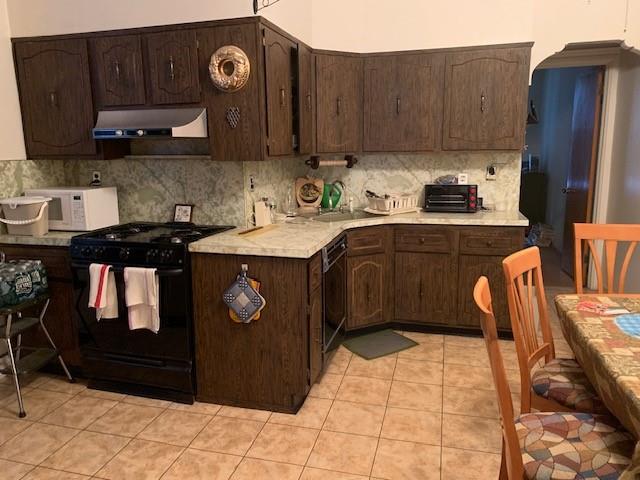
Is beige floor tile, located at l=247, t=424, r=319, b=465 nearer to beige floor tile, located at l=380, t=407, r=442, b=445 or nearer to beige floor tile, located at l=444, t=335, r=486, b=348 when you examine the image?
beige floor tile, located at l=380, t=407, r=442, b=445

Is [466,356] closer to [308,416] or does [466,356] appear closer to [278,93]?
[308,416]

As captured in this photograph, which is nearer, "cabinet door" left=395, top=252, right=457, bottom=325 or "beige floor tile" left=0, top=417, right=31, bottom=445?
"beige floor tile" left=0, top=417, right=31, bottom=445

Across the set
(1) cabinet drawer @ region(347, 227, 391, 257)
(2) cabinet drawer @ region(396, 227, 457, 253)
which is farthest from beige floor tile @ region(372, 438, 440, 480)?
(2) cabinet drawer @ region(396, 227, 457, 253)

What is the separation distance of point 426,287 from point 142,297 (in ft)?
6.84

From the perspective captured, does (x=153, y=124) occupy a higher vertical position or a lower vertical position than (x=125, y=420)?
higher

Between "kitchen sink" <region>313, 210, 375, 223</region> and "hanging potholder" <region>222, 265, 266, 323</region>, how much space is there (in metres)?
1.11

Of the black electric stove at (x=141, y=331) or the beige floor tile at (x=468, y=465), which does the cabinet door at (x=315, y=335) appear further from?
the beige floor tile at (x=468, y=465)

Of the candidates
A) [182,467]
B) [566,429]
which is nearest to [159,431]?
[182,467]

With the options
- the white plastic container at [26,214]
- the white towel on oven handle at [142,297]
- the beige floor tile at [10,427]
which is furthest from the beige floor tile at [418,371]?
the white plastic container at [26,214]

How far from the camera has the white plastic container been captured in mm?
2996

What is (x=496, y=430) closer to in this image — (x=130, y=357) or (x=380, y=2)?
(x=130, y=357)

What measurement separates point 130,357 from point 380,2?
3.27 m


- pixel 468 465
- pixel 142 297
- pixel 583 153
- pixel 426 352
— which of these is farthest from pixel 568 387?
pixel 583 153

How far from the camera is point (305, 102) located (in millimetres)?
3504
